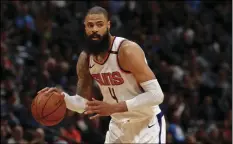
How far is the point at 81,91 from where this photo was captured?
5.67 metres

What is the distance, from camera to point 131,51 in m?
5.13

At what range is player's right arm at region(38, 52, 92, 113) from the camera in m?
5.57

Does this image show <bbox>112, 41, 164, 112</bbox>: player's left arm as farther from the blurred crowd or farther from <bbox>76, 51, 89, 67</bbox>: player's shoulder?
the blurred crowd

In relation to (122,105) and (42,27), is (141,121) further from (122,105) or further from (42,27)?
(42,27)

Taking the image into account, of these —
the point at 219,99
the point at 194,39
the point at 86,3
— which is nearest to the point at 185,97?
the point at 219,99

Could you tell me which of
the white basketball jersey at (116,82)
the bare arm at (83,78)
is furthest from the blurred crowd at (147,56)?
the white basketball jersey at (116,82)

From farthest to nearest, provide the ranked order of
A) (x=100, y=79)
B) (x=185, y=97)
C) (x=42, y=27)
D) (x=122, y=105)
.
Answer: (x=185, y=97) < (x=42, y=27) < (x=100, y=79) < (x=122, y=105)

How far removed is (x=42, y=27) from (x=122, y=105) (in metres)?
6.98

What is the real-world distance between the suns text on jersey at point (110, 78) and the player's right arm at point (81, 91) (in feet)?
0.75

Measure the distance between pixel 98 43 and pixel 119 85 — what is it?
18.4 inches

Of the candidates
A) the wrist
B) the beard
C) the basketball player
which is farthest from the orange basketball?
the wrist

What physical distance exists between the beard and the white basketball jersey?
7 cm

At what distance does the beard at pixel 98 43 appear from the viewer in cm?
526

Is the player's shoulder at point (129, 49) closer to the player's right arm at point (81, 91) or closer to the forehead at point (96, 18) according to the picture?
the forehead at point (96, 18)
